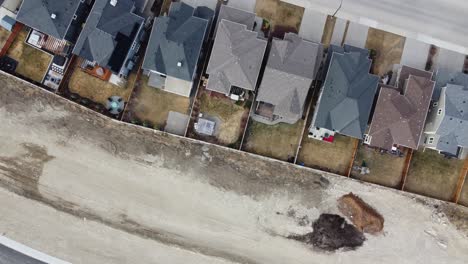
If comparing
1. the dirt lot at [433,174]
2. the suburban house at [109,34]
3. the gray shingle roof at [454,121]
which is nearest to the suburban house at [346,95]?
the gray shingle roof at [454,121]

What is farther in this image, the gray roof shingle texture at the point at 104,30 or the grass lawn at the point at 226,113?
the grass lawn at the point at 226,113

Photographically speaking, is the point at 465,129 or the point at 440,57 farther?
the point at 440,57

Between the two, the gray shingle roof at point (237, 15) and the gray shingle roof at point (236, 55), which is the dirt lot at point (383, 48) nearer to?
the gray shingle roof at point (236, 55)

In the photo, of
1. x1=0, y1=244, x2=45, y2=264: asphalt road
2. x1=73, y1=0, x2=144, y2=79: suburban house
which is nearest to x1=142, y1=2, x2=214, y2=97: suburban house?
x1=73, y1=0, x2=144, y2=79: suburban house

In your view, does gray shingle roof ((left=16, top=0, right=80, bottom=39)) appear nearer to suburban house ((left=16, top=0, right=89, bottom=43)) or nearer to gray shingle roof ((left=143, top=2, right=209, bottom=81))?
suburban house ((left=16, top=0, right=89, bottom=43))

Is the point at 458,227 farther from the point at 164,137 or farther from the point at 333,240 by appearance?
the point at 164,137

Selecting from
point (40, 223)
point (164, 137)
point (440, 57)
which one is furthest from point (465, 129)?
point (40, 223)
